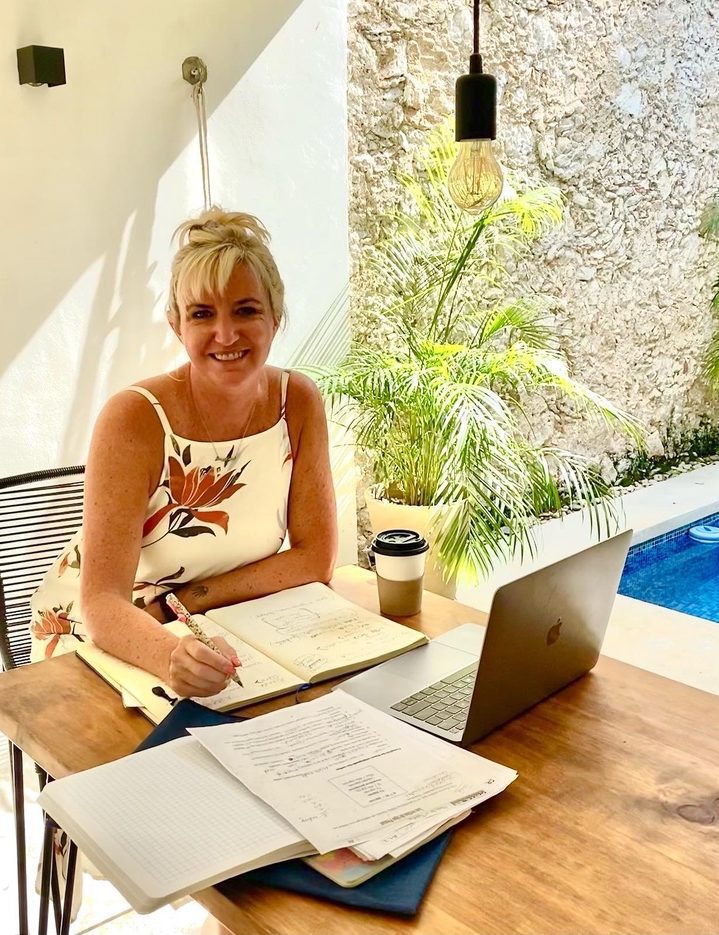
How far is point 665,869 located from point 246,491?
3.67ft

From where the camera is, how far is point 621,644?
3.30 metres

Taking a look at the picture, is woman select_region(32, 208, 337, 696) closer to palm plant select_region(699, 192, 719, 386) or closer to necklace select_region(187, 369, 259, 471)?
necklace select_region(187, 369, 259, 471)

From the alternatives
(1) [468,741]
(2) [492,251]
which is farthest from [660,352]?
(1) [468,741]

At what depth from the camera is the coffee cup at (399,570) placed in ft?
5.18

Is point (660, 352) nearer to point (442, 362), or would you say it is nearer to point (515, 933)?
point (442, 362)

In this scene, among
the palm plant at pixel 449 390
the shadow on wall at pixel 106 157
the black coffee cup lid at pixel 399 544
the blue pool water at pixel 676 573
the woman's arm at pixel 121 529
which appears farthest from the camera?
the blue pool water at pixel 676 573

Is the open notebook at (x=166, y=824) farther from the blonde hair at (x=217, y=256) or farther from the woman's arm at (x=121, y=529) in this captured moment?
the blonde hair at (x=217, y=256)

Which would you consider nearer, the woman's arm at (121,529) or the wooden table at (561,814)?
the wooden table at (561,814)

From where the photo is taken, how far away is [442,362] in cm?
347

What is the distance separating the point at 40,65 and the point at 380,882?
2.33m

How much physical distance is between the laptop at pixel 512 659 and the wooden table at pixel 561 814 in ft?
0.12

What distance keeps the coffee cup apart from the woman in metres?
0.22

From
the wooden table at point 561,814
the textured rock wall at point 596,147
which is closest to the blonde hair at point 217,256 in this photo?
the wooden table at point 561,814

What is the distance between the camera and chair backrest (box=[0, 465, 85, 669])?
87.3 inches
